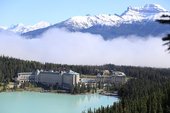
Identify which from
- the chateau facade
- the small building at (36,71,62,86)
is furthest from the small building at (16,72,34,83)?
the small building at (36,71,62,86)

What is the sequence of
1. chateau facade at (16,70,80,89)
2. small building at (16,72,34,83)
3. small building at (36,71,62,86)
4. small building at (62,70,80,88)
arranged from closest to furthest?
small building at (16,72,34,83) < small building at (62,70,80,88) < chateau facade at (16,70,80,89) < small building at (36,71,62,86)

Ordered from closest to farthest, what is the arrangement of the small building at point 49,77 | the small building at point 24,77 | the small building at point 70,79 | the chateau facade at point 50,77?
the small building at point 24,77 → the small building at point 70,79 → the chateau facade at point 50,77 → the small building at point 49,77

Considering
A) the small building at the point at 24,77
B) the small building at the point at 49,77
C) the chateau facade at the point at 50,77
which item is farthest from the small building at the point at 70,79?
the small building at the point at 24,77

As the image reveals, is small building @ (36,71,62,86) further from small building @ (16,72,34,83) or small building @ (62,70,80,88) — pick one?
small building @ (16,72,34,83)

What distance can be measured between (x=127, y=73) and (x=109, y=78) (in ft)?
43.8

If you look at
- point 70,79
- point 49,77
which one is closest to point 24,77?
point 49,77

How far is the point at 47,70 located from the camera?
101688mm

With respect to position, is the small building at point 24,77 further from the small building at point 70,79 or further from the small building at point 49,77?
the small building at point 70,79

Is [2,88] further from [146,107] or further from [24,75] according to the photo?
[146,107]

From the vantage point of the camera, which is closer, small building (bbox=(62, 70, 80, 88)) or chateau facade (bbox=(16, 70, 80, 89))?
small building (bbox=(62, 70, 80, 88))

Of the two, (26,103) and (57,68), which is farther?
(57,68)

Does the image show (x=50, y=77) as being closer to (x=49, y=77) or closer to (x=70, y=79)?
(x=49, y=77)

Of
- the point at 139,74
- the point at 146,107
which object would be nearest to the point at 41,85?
the point at 139,74

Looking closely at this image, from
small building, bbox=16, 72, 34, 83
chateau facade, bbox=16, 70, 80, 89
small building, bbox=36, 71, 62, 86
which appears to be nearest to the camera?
small building, bbox=16, 72, 34, 83
